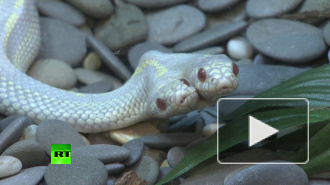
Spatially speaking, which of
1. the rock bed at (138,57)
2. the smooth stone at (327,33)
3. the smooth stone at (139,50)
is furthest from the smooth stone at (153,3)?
the smooth stone at (327,33)

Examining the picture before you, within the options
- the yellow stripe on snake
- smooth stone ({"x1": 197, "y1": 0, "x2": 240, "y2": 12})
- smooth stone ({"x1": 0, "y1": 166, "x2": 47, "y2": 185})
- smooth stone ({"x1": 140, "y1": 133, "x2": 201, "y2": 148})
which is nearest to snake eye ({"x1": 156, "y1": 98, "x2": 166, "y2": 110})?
the yellow stripe on snake

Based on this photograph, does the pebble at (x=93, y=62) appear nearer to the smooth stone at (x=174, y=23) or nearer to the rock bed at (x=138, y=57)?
the rock bed at (x=138, y=57)

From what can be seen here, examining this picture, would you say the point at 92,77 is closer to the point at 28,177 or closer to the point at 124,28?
the point at 124,28

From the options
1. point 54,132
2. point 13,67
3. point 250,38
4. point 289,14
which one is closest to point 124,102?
point 54,132

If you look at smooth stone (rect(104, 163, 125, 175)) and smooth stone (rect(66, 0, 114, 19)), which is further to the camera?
smooth stone (rect(66, 0, 114, 19))

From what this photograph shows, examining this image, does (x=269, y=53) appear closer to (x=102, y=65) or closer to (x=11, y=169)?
(x=102, y=65)

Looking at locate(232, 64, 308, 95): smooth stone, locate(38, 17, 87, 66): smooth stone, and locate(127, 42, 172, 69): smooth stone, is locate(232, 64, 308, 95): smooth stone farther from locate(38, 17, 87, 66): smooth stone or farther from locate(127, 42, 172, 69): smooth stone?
locate(38, 17, 87, 66): smooth stone
